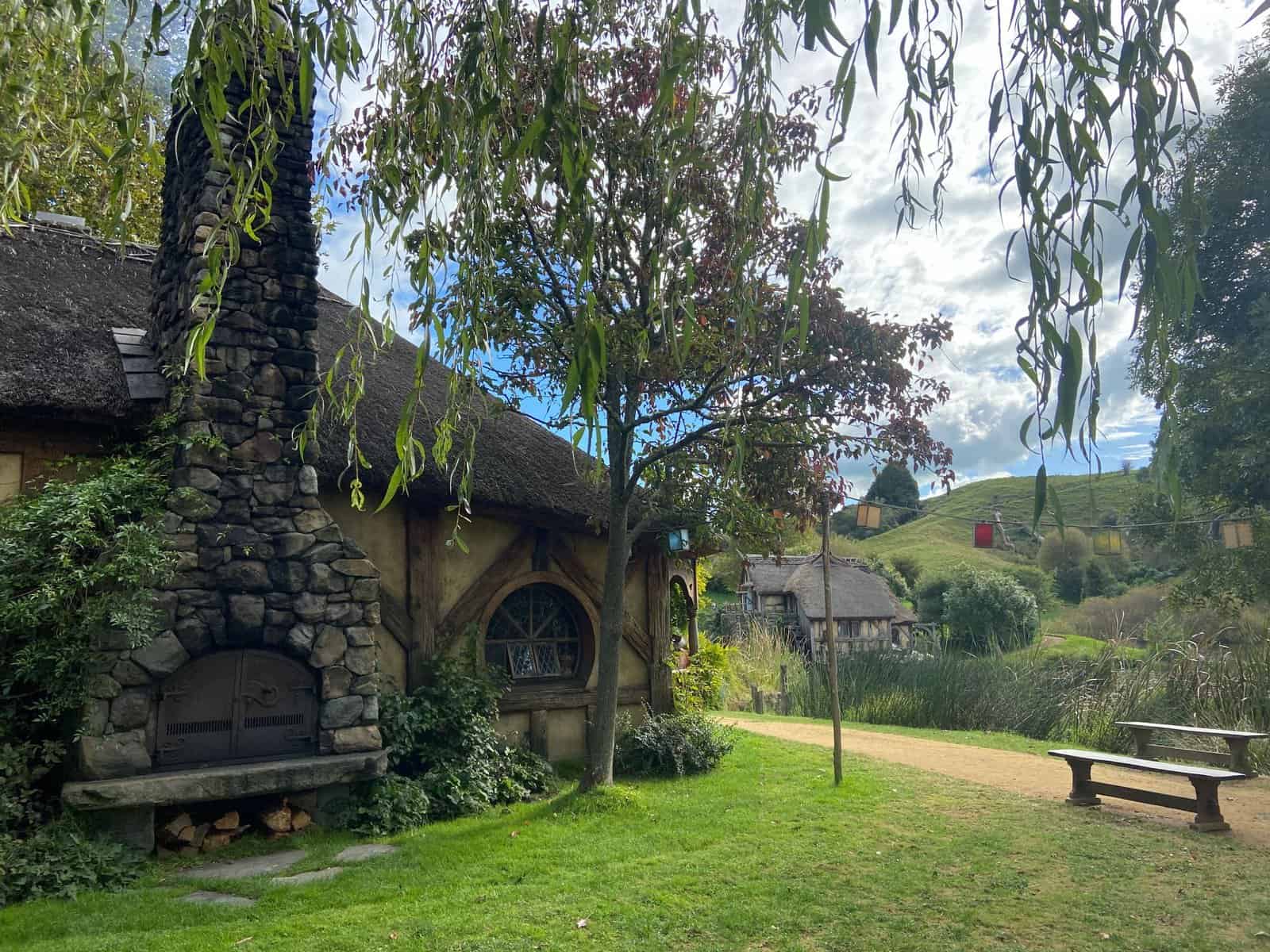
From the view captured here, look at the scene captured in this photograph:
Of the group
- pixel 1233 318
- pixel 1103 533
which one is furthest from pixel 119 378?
pixel 1233 318

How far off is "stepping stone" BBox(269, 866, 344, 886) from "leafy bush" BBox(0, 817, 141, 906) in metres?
0.84

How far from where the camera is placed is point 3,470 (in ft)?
20.4

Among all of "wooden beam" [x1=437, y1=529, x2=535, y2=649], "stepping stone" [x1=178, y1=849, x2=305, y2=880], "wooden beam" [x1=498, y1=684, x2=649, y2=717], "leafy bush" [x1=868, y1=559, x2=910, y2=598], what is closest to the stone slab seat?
"stepping stone" [x1=178, y1=849, x2=305, y2=880]

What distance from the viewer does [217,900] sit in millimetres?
4812

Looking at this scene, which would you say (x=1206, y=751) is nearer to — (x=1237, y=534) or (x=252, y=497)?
(x=1237, y=534)

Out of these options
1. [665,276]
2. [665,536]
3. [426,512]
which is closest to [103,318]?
[426,512]

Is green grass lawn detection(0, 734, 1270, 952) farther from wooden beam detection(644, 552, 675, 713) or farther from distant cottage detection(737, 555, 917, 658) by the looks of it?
distant cottage detection(737, 555, 917, 658)

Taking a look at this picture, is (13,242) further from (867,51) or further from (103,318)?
(867,51)

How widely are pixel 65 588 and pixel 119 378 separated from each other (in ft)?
6.15

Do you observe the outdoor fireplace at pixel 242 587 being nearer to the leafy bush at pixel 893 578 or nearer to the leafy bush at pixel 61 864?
the leafy bush at pixel 61 864

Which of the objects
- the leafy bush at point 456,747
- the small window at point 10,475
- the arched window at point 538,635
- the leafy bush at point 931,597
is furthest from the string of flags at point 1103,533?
the leafy bush at point 931,597

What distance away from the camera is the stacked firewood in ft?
18.8

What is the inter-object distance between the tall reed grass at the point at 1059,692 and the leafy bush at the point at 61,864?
A: 33.5ft

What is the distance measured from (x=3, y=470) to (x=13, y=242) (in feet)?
9.47
